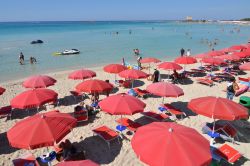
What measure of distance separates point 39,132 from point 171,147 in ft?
11.7

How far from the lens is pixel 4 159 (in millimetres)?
7871

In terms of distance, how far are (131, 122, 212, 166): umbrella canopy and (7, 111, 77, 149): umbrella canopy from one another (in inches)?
89.5

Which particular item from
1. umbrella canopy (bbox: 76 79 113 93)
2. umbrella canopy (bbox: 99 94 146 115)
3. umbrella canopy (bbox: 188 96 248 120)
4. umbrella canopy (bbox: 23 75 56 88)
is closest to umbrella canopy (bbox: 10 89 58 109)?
umbrella canopy (bbox: 76 79 113 93)

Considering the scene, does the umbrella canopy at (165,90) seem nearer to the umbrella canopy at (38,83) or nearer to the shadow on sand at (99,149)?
the shadow on sand at (99,149)

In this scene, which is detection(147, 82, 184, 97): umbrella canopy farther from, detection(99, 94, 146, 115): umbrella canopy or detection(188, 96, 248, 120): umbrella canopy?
detection(188, 96, 248, 120): umbrella canopy

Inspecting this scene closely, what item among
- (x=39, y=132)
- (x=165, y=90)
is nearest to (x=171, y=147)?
(x=39, y=132)

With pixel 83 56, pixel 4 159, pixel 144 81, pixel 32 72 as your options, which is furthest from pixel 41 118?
pixel 83 56

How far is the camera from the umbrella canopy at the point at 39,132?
6.14m

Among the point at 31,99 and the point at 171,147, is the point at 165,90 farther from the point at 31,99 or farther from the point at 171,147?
the point at 31,99

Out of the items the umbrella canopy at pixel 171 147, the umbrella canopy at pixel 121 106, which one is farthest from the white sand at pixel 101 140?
the umbrella canopy at pixel 171 147

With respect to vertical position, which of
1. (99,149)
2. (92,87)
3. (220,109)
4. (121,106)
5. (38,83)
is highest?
(220,109)

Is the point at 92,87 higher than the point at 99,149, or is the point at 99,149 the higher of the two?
the point at 92,87

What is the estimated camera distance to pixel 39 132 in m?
6.36

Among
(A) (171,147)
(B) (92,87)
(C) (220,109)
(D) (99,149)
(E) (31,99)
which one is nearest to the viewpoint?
(A) (171,147)
